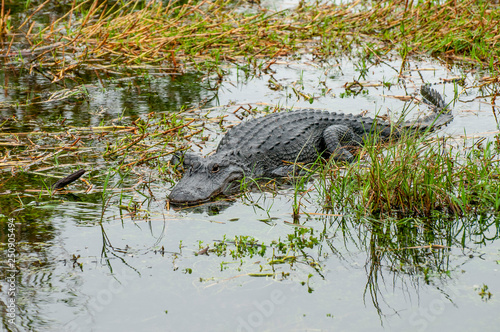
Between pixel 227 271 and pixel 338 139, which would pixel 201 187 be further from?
pixel 338 139

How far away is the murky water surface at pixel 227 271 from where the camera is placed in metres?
3.46

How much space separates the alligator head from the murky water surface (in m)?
0.14

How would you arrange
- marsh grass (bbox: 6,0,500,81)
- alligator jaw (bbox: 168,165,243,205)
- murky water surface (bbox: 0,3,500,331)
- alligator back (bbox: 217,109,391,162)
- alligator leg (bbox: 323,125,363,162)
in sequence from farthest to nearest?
marsh grass (bbox: 6,0,500,81) → alligator leg (bbox: 323,125,363,162) → alligator back (bbox: 217,109,391,162) → alligator jaw (bbox: 168,165,243,205) → murky water surface (bbox: 0,3,500,331)

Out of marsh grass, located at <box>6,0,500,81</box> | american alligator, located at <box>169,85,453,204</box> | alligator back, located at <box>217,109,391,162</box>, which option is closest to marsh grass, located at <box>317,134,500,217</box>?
american alligator, located at <box>169,85,453,204</box>

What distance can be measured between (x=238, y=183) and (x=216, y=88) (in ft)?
9.62

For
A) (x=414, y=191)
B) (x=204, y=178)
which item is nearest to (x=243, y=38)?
(x=204, y=178)

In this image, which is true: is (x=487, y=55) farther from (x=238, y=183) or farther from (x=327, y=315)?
(x=327, y=315)

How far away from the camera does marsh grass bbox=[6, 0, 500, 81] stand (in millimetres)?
9180

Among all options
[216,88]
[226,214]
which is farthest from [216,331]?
[216,88]

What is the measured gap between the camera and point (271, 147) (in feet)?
20.5

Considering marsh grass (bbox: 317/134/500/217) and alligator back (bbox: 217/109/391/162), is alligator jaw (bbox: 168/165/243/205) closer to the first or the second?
alligator back (bbox: 217/109/391/162)

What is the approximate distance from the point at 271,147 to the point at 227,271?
2.47m

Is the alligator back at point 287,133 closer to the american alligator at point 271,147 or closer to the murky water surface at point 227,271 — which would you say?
the american alligator at point 271,147

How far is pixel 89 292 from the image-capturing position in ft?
12.2
